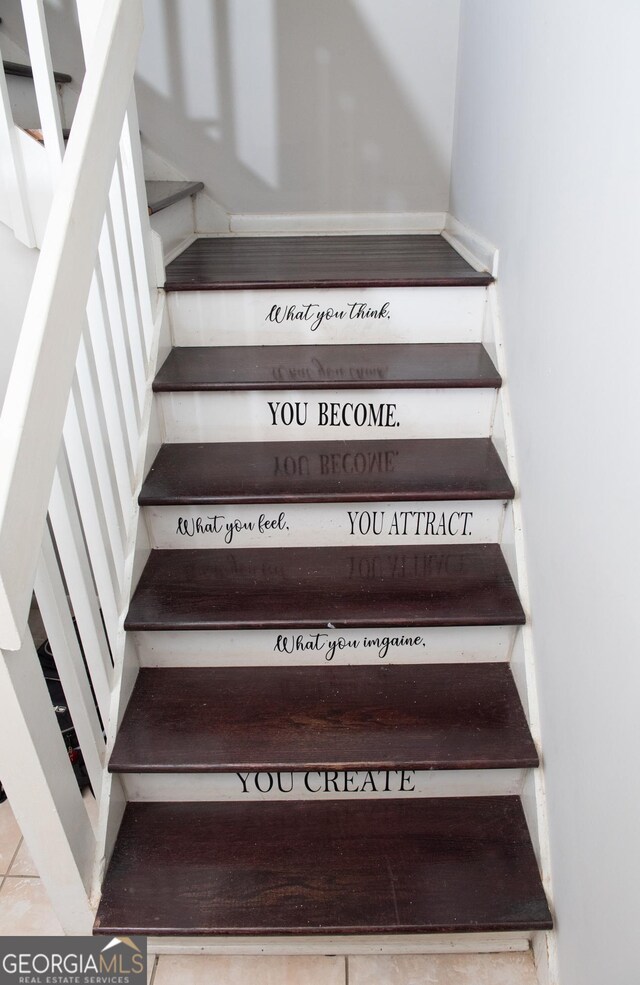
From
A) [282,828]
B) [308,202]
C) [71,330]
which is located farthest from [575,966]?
[308,202]

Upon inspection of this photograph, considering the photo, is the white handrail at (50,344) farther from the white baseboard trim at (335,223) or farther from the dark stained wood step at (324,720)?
the white baseboard trim at (335,223)

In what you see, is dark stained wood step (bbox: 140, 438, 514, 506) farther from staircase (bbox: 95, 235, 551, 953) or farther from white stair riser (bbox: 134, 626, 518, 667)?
white stair riser (bbox: 134, 626, 518, 667)

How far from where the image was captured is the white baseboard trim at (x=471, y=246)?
186cm

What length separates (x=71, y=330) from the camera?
108 centimetres

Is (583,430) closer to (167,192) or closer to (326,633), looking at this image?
(326,633)

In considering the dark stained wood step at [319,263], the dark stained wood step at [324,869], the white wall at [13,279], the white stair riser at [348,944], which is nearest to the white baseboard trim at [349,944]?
the white stair riser at [348,944]

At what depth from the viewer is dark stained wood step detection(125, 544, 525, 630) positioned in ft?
4.96

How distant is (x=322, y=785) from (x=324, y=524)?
1.98 ft

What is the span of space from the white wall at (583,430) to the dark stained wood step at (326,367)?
7.7 inches

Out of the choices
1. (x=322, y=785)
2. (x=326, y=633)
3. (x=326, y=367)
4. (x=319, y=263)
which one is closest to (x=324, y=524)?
(x=326, y=633)

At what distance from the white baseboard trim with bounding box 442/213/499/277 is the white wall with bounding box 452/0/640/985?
0.21 m

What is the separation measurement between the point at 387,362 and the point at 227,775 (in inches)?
44.1

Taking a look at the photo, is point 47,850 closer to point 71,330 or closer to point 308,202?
point 71,330

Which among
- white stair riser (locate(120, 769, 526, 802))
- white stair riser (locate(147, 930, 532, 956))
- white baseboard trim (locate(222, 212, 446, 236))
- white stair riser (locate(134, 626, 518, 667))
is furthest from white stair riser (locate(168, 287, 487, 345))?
white stair riser (locate(147, 930, 532, 956))
